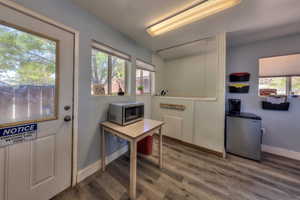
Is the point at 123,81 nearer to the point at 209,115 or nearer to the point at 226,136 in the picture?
the point at 209,115

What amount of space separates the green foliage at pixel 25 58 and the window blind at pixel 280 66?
3.82 meters

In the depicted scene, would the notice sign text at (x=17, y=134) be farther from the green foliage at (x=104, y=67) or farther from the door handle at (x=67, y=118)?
the green foliage at (x=104, y=67)

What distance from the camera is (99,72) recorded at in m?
1.93

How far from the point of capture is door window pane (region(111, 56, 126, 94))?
217cm

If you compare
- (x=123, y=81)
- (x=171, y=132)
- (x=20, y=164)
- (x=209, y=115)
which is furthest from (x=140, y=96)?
Answer: (x=20, y=164)

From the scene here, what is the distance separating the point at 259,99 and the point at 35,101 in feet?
12.9

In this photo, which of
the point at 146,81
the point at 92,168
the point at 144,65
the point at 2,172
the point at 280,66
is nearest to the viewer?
the point at 2,172

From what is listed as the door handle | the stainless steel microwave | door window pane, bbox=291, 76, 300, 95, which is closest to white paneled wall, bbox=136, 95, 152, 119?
the stainless steel microwave

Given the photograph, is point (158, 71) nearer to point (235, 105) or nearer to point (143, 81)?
point (143, 81)

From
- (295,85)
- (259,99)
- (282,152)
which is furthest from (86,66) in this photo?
(282,152)

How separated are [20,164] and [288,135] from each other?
4227 millimetres

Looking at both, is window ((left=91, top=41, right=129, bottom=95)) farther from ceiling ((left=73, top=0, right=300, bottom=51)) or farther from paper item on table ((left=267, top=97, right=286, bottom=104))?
paper item on table ((left=267, top=97, right=286, bottom=104))

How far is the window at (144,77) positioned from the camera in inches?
115

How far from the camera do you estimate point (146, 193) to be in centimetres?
139
